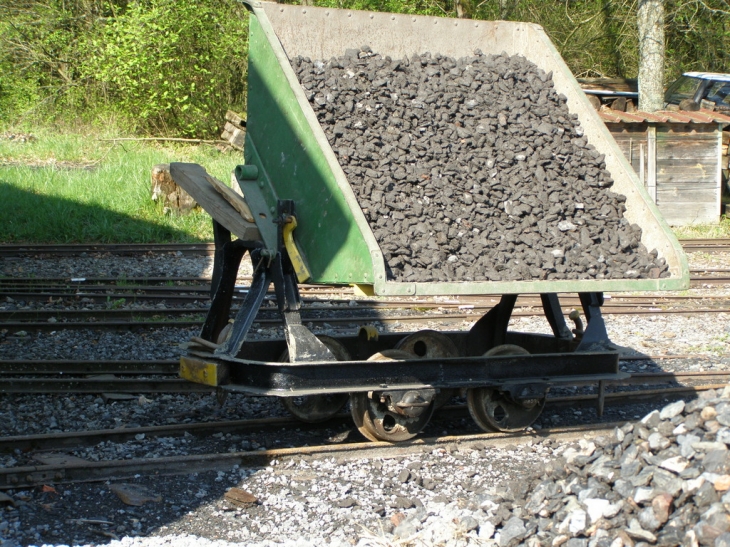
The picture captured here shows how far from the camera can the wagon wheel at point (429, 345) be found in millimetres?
6059

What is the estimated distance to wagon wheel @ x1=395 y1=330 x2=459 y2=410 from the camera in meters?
6.06

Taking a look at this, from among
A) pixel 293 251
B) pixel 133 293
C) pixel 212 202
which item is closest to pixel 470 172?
pixel 293 251

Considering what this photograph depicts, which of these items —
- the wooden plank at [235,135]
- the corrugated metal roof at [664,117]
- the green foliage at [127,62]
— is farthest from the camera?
the green foliage at [127,62]

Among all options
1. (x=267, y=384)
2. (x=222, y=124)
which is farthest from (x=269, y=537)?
(x=222, y=124)

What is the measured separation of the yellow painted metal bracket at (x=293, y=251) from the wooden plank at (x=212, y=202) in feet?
0.74

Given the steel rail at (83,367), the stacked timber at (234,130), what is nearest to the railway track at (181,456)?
the steel rail at (83,367)

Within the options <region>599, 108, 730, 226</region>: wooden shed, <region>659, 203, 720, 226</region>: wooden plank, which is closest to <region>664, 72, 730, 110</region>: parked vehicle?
<region>599, 108, 730, 226</region>: wooden shed

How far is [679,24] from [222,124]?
15906 millimetres

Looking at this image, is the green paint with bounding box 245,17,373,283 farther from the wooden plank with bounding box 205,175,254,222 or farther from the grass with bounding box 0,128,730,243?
the grass with bounding box 0,128,730,243

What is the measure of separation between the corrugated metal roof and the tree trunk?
1453mm

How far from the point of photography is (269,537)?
4230 millimetres

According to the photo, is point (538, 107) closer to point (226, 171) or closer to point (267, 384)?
point (267, 384)

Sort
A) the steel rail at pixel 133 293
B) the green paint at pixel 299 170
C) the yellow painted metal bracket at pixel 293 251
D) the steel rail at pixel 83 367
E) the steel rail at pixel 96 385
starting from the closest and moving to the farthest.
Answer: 1. the green paint at pixel 299 170
2. the yellow painted metal bracket at pixel 293 251
3. the steel rail at pixel 96 385
4. the steel rail at pixel 83 367
5. the steel rail at pixel 133 293

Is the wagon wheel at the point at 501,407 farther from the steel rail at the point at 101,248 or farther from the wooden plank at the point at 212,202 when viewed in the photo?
the steel rail at the point at 101,248
